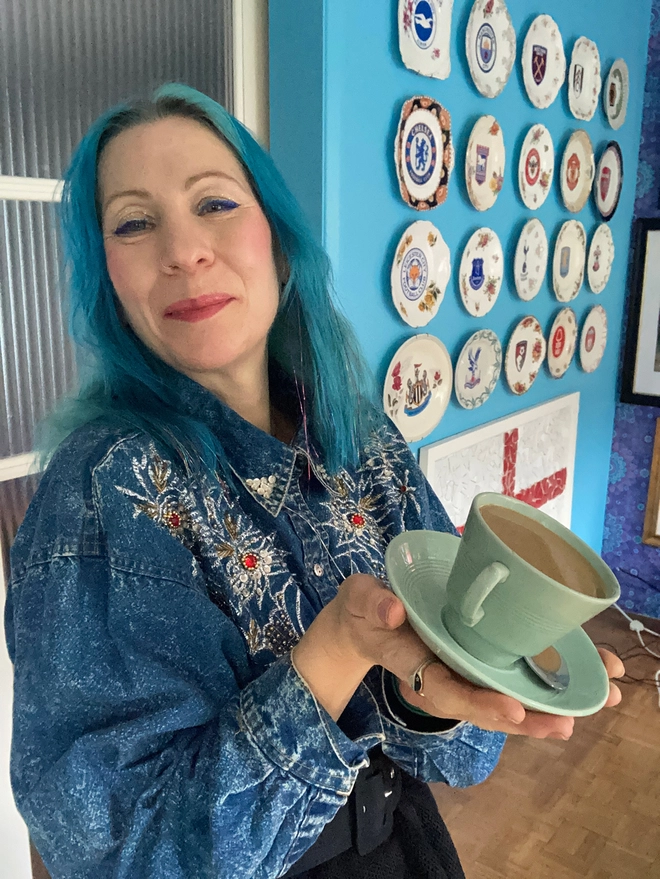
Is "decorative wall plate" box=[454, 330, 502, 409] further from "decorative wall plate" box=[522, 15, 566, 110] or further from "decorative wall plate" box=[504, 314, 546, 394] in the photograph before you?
"decorative wall plate" box=[522, 15, 566, 110]

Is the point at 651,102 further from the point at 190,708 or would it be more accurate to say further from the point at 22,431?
the point at 190,708

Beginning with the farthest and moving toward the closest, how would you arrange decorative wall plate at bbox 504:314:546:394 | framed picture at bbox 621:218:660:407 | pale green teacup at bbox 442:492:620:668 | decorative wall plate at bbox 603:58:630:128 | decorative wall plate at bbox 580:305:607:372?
framed picture at bbox 621:218:660:407 < decorative wall plate at bbox 580:305:607:372 < decorative wall plate at bbox 603:58:630:128 < decorative wall plate at bbox 504:314:546:394 < pale green teacup at bbox 442:492:620:668

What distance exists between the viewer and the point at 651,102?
2.30 meters

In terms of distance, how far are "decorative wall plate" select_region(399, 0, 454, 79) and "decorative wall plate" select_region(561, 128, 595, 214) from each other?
643 mm

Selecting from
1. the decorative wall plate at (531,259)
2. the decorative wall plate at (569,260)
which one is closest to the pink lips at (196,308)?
the decorative wall plate at (531,259)

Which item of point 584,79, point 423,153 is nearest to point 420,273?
point 423,153

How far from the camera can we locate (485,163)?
158 centimetres

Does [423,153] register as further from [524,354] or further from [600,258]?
[600,258]

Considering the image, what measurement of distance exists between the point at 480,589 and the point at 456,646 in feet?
0.18

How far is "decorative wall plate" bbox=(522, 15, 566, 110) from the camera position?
1680 millimetres

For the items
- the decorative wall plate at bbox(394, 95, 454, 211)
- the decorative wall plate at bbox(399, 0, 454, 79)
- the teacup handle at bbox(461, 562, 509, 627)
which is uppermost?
the decorative wall plate at bbox(399, 0, 454, 79)

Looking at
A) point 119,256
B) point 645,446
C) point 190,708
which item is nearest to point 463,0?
point 119,256

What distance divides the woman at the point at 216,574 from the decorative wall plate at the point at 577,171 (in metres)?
1.32

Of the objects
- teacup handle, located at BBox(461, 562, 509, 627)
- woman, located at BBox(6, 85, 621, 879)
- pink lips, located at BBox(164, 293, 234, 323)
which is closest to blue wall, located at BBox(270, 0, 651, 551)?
woman, located at BBox(6, 85, 621, 879)
